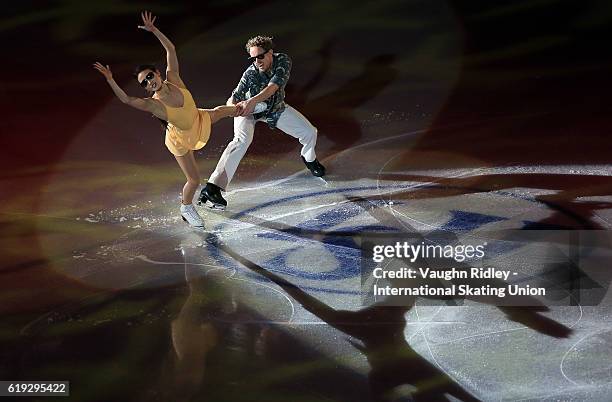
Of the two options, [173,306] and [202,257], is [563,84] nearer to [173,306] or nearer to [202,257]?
[202,257]

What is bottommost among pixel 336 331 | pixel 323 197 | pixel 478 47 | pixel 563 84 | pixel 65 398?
pixel 65 398

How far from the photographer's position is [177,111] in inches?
264

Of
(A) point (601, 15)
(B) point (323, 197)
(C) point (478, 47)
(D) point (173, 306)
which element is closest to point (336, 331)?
(D) point (173, 306)

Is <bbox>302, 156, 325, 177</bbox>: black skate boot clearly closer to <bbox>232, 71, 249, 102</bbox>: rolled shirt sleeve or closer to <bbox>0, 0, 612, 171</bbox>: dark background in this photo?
<bbox>0, 0, 612, 171</bbox>: dark background

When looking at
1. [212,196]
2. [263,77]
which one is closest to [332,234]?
[212,196]

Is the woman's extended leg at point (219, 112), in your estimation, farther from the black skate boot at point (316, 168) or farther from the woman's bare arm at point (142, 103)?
the black skate boot at point (316, 168)

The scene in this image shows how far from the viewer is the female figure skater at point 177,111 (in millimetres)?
6551

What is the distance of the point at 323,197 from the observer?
25.1ft

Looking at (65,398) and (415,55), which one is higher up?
(415,55)

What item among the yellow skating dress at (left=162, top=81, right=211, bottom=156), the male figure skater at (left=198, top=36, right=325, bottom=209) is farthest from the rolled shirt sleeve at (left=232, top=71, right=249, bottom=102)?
the yellow skating dress at (left=162, top=81, right=211, bottom=156)

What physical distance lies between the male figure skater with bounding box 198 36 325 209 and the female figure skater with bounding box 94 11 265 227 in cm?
27

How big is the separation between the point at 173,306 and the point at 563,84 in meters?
5.10

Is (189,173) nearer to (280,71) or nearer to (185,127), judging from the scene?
(185,127)

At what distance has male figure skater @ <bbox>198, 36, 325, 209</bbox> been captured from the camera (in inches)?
283
